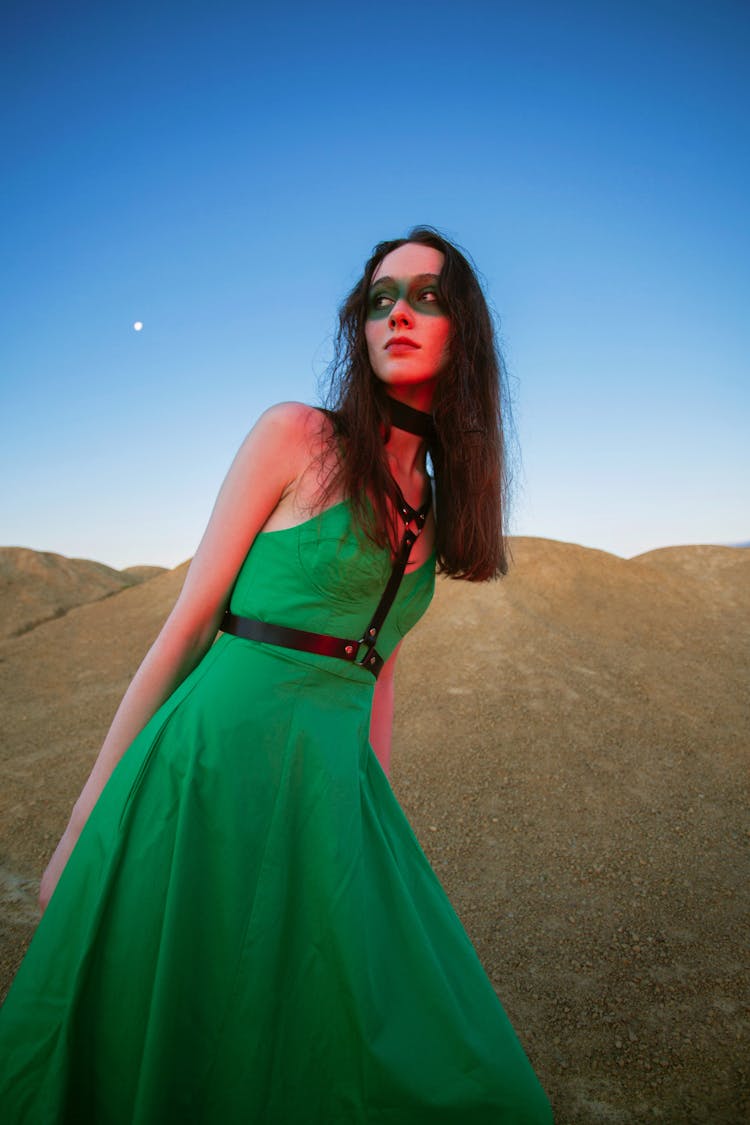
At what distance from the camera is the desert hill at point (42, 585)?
Result: 49.6ft

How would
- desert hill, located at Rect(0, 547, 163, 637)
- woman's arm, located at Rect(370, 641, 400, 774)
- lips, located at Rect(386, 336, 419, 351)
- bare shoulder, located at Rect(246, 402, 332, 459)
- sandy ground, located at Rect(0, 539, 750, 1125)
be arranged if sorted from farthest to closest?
desert hill, located at Rect(0, 547, 163, 637)
sandy ground, located at Rect(0, 539, 750, 1125)
woman's arm, located at Rect(370, 641, 400, 774)
lips, located at Rect(386, 336, 419, 351)
bare shoulder, located at Rect(246, 402, 332, 459)

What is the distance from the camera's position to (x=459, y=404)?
1.93 meters

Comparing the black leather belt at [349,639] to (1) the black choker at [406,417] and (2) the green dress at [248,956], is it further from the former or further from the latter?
(1) the black choker at [406,417]

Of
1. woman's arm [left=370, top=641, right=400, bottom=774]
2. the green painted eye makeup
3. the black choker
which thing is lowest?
woman's arm [left=370, top=641, right=400, bottom=774]

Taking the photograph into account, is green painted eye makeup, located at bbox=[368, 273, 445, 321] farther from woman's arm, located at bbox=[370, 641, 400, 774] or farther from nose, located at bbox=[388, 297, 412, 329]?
woman's arm, located at bbox=[370, 641, 400, 774]

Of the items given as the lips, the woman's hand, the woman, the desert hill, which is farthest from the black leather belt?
the desert hill

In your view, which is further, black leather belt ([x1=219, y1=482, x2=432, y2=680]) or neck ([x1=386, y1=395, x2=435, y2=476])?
neck ([x1=386, y1=395, x2=435, y2=476])

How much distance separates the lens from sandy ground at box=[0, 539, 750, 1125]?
393cm

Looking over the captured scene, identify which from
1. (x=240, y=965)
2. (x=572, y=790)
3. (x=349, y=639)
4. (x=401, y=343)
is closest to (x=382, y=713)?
(x=349, y=639)

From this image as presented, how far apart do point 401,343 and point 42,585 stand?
1741 cm

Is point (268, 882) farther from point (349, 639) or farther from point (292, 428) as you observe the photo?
point (292, 428)

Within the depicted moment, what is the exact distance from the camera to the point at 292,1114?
1.32 meters

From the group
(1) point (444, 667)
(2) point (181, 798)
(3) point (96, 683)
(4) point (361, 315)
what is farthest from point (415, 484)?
(3) point (96, 683)

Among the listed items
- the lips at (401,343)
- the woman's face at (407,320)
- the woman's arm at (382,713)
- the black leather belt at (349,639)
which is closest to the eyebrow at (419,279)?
the woman's face at (407,320)
